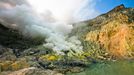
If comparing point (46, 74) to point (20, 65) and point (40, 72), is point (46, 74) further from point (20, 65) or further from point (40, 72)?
point (20, 65)

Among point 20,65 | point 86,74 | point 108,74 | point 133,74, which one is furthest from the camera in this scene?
point 20,65

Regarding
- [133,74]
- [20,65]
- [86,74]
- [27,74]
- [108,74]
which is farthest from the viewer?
[20,65]

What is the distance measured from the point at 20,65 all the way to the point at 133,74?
79.4 meters

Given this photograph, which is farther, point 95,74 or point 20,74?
point 95,74

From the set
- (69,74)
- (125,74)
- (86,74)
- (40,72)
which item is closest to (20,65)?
(69,74)

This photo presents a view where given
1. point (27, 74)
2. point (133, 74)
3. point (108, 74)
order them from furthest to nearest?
point (108, 74), point (133, 74), point (27, 74)

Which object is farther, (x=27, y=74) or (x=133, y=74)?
(x=133, y=74)

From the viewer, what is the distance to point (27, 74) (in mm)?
102688

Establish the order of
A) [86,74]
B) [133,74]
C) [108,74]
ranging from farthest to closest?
[86,74], [108,74], [133,74]

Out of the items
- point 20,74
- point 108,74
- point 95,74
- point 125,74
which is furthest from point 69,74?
point 20,74

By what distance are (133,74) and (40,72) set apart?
4165 centimetres

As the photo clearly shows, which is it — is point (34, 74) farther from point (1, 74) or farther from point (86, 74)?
point (86, 74)

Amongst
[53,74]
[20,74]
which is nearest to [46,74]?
[53,74]

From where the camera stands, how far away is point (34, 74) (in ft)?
346
